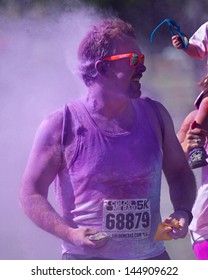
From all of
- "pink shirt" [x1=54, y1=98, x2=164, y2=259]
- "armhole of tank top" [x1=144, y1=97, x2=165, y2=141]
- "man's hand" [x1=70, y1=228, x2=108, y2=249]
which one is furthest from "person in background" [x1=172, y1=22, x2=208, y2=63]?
"man's hand" [x1=70, y1=228, x2=108, y2=249]

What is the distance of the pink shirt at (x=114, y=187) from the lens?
2.39 metres

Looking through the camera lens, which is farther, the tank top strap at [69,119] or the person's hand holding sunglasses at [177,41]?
the person's hand holding sunglasses at [177,41]

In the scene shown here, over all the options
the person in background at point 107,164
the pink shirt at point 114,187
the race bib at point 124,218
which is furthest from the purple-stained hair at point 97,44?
the race bib at point 124,218

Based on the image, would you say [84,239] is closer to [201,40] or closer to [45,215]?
[45,215]

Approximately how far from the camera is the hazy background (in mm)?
2588

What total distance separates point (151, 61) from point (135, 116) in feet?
1.20

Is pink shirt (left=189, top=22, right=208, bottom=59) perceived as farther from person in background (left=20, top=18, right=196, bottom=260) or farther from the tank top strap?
the tank top strap

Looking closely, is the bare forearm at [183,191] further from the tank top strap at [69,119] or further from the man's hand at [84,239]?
the tank top strap at [69,119]

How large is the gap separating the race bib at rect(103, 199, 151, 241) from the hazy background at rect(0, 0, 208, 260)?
204 mm

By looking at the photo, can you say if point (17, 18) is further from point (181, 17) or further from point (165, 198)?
point (165, 198)

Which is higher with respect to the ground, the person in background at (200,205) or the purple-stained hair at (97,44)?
the purple-stained hair at (97,44)

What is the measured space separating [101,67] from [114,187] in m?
0.50

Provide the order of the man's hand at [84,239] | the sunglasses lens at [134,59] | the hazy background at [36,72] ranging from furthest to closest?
the hazy background at [36,72] < the sunglasses lens at [134,59] < the man's hand at [84,239]
